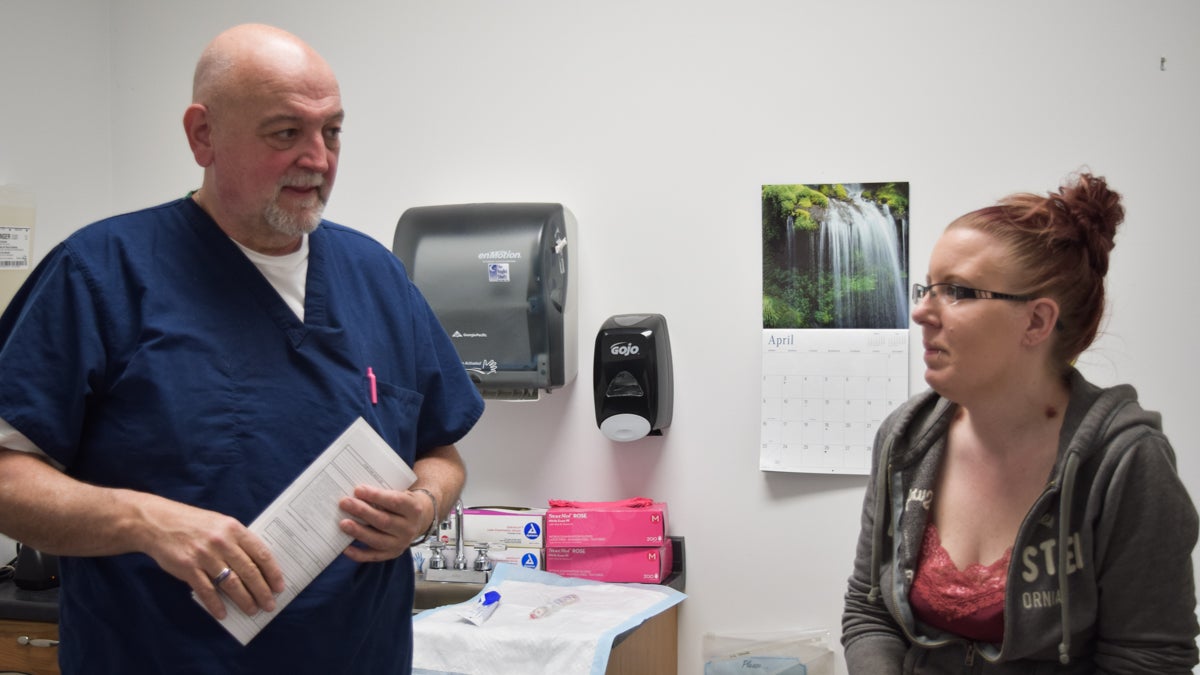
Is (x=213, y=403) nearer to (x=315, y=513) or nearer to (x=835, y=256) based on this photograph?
(x=315, y=513)

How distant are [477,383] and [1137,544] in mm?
1766

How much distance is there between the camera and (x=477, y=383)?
2.83 m

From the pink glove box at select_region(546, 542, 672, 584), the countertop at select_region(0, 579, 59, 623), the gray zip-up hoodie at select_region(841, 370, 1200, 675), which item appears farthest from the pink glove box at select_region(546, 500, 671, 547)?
the countertop at select_region(0, 579, 59, 623)

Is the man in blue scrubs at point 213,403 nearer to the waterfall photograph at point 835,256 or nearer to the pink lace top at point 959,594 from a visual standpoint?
the pink lace top at point 959,594

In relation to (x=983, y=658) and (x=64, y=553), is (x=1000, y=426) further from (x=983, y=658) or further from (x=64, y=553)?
(x=64, y=553)

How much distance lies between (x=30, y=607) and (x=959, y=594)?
7.52ft

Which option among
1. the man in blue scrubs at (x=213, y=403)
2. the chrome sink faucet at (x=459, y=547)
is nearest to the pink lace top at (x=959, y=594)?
the man in blue scrubs at (x=213, y=403)

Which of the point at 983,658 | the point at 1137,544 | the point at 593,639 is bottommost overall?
the point at 593,639

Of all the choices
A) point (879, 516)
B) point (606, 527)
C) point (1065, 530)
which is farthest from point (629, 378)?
point (1065, 530)

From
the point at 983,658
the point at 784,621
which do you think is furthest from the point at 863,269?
the point at 983,658

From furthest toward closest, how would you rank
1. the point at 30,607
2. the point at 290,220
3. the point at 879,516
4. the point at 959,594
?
the point at 30,607 → the point at 879,516 → the point at 959,594 → the point at 290,220

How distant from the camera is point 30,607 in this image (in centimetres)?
264

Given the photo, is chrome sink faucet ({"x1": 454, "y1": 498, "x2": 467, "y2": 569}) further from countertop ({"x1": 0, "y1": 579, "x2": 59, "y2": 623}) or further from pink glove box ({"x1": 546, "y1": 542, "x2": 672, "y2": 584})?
countertop ({"x1": 0, "y1": 579, "x2": 59, "y2": 623})

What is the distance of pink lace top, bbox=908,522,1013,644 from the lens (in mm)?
1546
